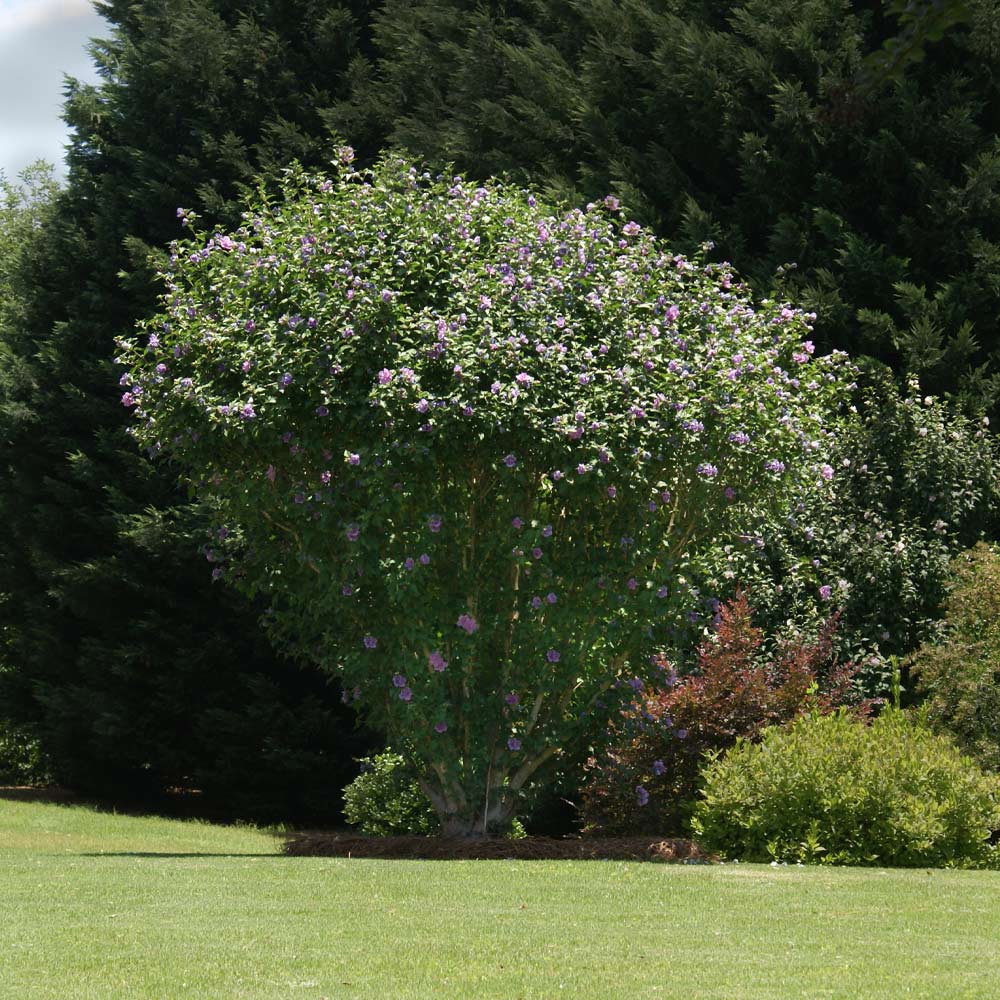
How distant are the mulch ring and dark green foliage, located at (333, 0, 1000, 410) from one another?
20.4ft

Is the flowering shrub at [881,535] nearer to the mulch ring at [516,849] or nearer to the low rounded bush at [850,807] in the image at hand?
the low rounded bush at [850,807]

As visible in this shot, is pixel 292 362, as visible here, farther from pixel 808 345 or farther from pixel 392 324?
pixel 808 345

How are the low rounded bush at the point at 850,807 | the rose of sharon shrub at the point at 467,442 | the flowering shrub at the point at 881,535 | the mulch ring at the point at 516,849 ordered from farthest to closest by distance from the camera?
the flowering shrub at the point at 881,535 < the mulch ring at the point at 516,849 < the rose of sharon shrub at the point at 467,442 < the low rounded bush at the point at 850,807

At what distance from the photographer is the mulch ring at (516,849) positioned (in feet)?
35.5

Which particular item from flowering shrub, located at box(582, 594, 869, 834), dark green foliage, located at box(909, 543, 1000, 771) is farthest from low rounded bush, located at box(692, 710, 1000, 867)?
dark green foliage, located at box(909, 543, 1000, 771)

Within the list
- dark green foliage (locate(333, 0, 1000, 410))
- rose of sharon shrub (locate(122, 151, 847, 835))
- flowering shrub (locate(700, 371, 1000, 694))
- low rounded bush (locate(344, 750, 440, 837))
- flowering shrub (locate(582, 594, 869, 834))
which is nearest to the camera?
rose of sharon shrub (locate(122, 151, 847, 835))

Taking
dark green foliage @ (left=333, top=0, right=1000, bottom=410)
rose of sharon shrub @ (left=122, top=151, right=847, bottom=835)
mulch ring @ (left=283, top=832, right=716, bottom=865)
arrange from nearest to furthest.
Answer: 1. rose of sharon shrub @ (left=122, top=151, right=847, bottom=835)
2. mulch ring @ (left=283, top=832, right=716, bottom=865)
3. dark green foliage @ (left=333, top=0, right=1000, bottom=410)

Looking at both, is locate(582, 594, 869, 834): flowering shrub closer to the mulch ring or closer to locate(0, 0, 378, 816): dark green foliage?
the mulch ring

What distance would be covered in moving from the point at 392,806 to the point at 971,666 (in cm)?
520

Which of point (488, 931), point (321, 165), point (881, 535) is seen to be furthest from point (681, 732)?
point (321, 165)

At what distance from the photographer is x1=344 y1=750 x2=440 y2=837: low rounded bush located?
1335 centimetres

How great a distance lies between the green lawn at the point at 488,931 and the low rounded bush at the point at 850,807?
60 cm

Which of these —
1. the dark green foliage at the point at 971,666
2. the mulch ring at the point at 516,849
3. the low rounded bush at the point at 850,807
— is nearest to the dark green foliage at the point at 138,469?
the mulch ring at the point at 516,849

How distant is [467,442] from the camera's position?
35.4 feet
